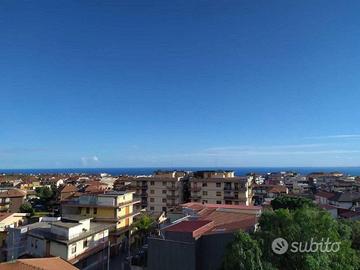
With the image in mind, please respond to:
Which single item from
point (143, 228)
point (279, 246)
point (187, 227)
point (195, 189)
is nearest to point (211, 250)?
point (187, 227)

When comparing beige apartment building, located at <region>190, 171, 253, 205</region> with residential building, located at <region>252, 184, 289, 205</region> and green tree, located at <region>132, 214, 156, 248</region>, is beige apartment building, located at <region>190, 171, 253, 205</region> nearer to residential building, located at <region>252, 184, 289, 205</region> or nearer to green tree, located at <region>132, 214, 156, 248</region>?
green tree, located at <region>132, 214, 156, 248</region>

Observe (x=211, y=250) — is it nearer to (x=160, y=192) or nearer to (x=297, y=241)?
(x=297, y=241)

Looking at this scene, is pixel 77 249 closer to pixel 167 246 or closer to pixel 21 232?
pixel 21 232

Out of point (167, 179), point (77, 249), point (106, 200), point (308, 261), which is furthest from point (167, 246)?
point (167, 179)

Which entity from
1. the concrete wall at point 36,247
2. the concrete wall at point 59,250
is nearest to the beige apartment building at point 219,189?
the concrete wall at point 36,247

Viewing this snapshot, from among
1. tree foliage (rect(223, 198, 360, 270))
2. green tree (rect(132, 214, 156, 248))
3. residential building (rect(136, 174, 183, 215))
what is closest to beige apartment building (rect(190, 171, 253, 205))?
residential building (rect(136, 174, 183, 215))

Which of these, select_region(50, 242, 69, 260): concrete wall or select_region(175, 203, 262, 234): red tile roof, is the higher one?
select_region(175, 203, 262, 234): red tile roof

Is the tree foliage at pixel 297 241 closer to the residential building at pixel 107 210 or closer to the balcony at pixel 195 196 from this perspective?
the residential building at pixel 107 210
